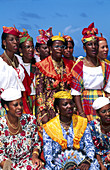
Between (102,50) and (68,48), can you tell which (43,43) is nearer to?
(68,48)

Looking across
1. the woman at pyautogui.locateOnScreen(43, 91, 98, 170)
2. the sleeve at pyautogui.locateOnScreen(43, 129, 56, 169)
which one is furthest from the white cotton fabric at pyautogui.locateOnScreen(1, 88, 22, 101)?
the sleeve at pyautogui.locateOnScreen(43, 129, 56, 169)

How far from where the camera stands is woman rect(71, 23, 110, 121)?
630 centimetres

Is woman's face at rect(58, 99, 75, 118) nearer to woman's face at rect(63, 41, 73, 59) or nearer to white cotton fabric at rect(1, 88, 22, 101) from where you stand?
white cotton fabric at rect(1, 88, 22, 101)

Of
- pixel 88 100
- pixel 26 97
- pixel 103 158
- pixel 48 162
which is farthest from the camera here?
pixel 26 97

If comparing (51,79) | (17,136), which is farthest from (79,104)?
(17,136)

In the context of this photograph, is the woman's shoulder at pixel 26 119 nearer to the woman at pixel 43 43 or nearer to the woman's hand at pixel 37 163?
the woman's hand at pixel 37 163

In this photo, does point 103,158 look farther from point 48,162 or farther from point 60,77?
point 60,77

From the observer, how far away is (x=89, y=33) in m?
6.59

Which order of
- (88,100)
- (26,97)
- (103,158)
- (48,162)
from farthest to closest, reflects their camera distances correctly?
(26,97)
(88,100)
(103,158)
(48,162)

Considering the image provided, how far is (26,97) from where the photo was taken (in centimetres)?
743

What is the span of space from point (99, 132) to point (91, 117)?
0.60 metres

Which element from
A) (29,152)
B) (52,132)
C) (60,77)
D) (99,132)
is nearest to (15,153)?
(29,152)

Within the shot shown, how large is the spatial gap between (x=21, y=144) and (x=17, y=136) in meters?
0.15

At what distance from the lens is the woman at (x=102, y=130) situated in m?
5.66
